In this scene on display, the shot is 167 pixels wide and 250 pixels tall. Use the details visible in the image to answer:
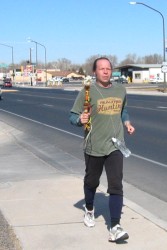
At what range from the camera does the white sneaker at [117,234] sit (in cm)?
495

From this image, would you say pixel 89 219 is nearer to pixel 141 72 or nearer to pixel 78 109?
pixel 78 109

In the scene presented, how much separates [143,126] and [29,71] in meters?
104

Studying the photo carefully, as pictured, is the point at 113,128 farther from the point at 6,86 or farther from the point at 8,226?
the point at 6,86

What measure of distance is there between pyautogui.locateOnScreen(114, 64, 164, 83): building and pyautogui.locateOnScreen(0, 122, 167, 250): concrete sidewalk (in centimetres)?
10987

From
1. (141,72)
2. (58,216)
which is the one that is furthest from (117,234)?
(141,72)

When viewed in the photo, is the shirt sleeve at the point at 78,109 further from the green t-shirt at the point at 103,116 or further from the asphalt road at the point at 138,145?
the asphalt road at the point at 138,145

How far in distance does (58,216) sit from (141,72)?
118335mm

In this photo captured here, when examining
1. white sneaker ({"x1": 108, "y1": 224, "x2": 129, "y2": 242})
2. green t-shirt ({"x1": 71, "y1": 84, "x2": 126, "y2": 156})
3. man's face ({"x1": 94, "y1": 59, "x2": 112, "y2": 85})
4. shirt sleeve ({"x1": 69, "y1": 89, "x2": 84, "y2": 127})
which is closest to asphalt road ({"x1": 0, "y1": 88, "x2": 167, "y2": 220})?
white sneaker ({"x1": 108, "y1": 224, "x2": 129, "y2": 242})

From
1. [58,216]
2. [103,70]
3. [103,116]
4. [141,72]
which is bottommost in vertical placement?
[58,216]

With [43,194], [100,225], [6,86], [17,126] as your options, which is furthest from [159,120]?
[6,86]

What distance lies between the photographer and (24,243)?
500 cm

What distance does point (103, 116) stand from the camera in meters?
5.21

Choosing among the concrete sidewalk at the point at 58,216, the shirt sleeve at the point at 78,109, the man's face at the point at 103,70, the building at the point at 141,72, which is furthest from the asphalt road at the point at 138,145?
the building at the point at 141,72

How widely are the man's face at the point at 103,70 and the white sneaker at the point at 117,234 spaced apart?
148 cm
